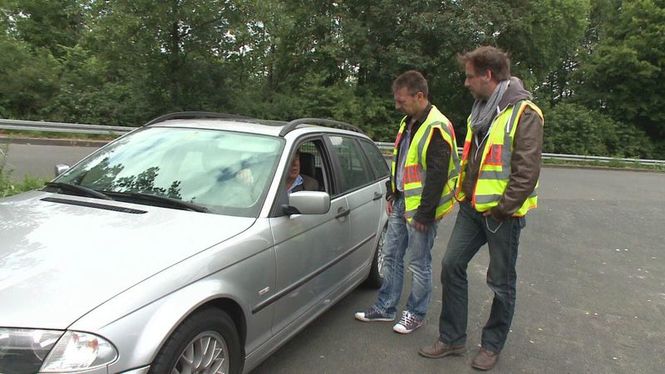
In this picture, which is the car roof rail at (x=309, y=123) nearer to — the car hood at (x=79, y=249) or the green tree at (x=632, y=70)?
the car hood at (x=79, y=249)

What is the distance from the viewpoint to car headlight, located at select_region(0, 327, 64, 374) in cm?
195

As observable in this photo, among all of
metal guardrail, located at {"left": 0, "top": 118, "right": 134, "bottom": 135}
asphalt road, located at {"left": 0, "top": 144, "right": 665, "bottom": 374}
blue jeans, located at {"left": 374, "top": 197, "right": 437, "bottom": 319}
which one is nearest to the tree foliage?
metal guardrail, located at {"left": 0, "top": 118, "right": 134, "bottom": 135}

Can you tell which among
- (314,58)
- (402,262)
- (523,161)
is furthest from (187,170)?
(314,58)

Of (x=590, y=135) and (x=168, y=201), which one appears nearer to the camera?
(x=168, y=201)

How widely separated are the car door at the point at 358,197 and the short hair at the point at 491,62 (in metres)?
1.31

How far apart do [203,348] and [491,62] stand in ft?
7.62

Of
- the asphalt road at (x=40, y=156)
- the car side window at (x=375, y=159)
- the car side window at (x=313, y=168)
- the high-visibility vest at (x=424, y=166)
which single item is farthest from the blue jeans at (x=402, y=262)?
the asphalt road at (x=40, y=156)

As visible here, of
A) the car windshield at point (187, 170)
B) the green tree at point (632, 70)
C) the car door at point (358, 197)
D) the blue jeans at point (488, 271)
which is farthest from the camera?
the green tree at point (632, 70)

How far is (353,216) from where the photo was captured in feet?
13.6

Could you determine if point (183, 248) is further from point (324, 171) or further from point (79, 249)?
point (324, 171)

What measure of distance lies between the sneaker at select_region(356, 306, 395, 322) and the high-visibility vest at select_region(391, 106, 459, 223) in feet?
2.89

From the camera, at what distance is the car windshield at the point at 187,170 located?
10.2ft

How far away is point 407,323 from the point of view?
13.5ft

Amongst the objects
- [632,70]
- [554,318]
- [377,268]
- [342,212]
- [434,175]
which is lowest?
[554,318]
